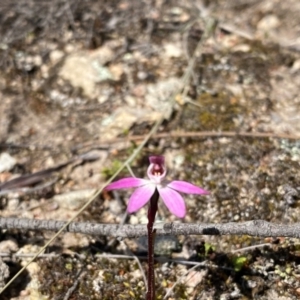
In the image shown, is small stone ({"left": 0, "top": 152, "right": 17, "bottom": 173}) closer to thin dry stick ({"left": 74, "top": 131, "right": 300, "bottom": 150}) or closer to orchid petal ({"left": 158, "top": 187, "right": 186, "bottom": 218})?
thin dry stick ({"left": 74, "top": 131, "right": 300, "bottom": 150})

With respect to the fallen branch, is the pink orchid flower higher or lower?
higher

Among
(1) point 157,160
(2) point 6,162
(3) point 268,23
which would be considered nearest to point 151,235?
(1) point 157,160

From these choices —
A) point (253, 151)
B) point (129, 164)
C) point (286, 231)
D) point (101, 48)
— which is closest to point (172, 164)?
point (129, 164)

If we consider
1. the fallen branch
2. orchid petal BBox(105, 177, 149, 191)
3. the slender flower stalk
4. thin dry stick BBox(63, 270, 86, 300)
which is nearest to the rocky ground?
thin dry stick BBox(63, 270, 86, 300)

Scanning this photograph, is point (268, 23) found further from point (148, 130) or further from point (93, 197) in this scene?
point (93, 197)

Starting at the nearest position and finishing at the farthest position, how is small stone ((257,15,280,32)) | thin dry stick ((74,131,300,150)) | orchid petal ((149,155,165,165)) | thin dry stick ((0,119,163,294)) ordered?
1. orchid petal ((149,155,165,165))
2. thin dry stick ((0,119,163,294))
3. thin dry stick ((74,131,300,150))
4. small stone ((257,15,280,32))

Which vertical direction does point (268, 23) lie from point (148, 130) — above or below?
above

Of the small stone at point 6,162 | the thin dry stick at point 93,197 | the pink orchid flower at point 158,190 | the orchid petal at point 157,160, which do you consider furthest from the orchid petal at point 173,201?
the small stone at point 6,162

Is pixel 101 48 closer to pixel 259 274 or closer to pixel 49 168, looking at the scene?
pixel 49 168
